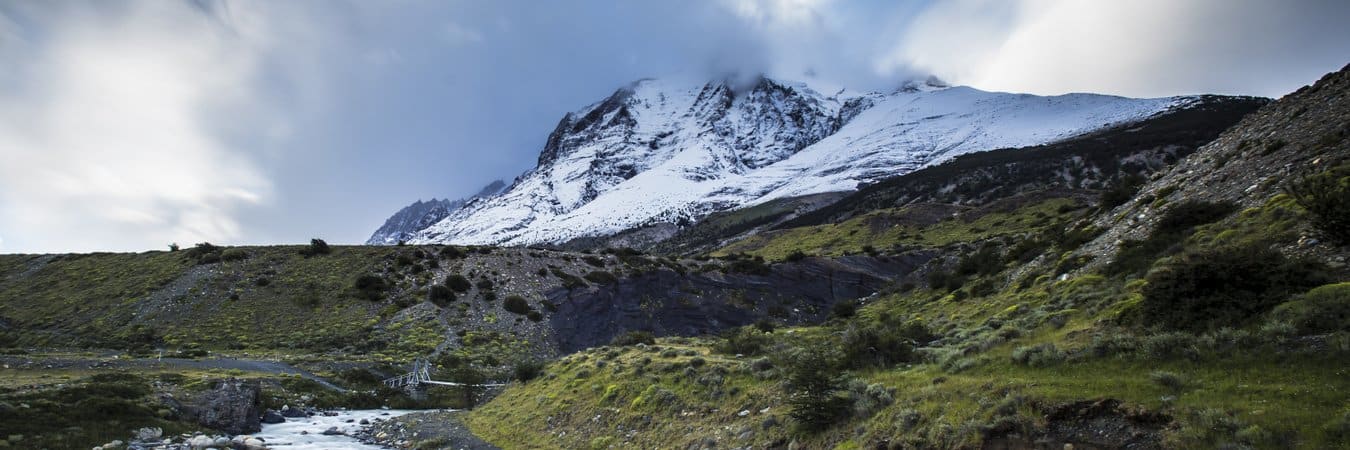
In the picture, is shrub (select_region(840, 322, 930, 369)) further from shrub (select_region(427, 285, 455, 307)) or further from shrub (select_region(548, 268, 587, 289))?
shrub (select_region(427, 285, 455, 307))

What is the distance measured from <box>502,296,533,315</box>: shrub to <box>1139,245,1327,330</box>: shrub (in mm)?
41897

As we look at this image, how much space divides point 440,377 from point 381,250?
28.0 metres

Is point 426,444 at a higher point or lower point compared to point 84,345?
lower

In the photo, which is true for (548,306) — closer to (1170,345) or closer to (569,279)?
(569,279)

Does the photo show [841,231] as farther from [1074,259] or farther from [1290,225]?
[1290,225]

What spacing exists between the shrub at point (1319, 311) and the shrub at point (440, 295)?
154ft

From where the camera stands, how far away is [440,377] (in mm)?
33750

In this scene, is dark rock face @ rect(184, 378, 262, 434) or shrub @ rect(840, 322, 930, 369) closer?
shrub @ rect(840, 322, 930, 369)

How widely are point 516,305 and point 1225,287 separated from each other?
43729 mm

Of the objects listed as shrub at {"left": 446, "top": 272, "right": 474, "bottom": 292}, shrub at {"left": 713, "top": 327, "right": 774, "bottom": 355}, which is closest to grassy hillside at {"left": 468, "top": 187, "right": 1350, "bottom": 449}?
shrub at {"left": 713, "top": 327, "right": 774, "bottom": 355}

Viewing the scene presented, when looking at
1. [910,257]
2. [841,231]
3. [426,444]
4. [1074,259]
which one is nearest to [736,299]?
[910,257]

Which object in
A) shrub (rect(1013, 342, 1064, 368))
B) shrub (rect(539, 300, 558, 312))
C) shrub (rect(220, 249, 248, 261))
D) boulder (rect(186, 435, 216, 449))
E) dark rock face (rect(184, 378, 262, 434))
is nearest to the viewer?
shrub (rect(1013, 342, 1064, 368))

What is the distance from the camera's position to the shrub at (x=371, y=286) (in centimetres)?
4616

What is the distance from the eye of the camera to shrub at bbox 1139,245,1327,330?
33.3 feet
